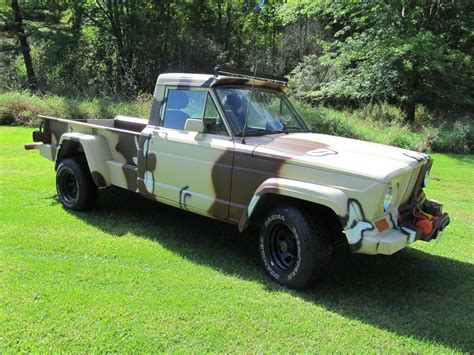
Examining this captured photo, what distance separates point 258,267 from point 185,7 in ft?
98.3

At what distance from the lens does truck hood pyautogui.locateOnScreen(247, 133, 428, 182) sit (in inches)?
145

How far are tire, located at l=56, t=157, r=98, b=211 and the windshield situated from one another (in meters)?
2.52

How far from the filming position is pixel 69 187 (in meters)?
6.47

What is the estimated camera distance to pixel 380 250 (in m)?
3.60

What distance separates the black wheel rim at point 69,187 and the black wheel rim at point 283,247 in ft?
11.1

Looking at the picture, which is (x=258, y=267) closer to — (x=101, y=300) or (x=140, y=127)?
(x=101, y=300)

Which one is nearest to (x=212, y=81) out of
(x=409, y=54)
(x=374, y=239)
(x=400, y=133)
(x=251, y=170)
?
(x=251, y=170)

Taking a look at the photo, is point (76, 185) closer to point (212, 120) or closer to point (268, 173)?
point (212, 120)

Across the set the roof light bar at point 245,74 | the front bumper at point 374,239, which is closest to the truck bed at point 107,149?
the roof light bar at point 245,74

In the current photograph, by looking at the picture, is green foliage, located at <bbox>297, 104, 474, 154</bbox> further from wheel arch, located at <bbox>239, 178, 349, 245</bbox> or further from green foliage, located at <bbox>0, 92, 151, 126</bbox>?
wheel arch, located at <bbox>239, 178, 349, 245</bbox>

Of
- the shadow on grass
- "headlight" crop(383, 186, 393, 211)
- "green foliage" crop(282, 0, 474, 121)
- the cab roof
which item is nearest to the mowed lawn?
the shadow on grass

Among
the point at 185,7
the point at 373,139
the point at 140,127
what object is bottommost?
the point at 373,139

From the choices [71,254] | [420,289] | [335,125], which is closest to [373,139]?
[335,125]

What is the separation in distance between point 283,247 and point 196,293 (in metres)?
0.96
